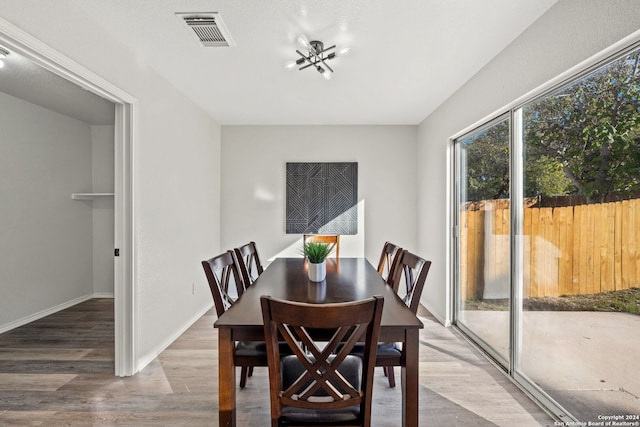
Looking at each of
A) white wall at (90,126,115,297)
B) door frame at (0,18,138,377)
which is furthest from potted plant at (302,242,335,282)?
white wall at (90,126,115,297)

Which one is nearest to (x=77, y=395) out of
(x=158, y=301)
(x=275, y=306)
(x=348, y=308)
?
(x=158, y=301)

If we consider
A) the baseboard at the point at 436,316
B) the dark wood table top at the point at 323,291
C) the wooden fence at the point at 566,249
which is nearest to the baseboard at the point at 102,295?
the dark wood table top at the point at 323,291

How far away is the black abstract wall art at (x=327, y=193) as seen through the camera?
15.1 feet

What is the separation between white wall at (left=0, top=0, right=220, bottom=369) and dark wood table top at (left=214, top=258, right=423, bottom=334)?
107 cm

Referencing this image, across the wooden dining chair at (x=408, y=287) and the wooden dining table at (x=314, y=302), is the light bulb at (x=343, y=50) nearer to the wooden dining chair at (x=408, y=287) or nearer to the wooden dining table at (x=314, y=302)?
the wooden dining chair at (x=408, y=287)

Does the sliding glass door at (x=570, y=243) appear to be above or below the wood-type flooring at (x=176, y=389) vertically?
above

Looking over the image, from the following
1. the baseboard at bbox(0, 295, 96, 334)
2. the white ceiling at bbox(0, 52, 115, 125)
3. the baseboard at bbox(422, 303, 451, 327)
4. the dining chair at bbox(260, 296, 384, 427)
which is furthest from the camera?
the baseboard at bbox(422, 303, 451, 327)

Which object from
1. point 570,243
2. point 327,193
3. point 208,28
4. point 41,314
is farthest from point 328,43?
point 41,314

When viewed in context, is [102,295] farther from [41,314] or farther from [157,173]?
[157,173]

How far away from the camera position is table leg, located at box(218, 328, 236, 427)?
148cm

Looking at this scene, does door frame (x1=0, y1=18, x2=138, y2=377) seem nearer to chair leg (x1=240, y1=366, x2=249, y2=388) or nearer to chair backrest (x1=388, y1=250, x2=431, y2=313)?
chair leg (x1=240, y1=366, x2=249, y2=388)

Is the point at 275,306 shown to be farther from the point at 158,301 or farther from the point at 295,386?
the point at 158,301

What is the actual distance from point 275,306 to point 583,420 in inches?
75.6

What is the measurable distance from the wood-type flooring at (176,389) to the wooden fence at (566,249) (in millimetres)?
696
